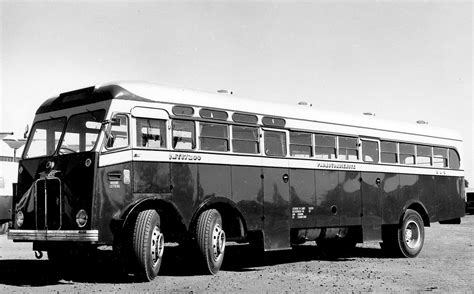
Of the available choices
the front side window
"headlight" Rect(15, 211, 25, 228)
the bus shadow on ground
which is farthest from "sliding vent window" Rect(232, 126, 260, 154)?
"headlight" Rect(15, 211, 25, 228)

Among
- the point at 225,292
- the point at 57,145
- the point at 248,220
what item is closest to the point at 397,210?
the point at 248,220

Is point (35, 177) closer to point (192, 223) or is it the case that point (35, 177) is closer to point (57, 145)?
point (57, 145)

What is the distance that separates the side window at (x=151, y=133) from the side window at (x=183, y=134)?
0.22 metres

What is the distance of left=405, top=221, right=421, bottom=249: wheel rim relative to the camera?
49.5 feet

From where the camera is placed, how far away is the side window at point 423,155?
15.9 m

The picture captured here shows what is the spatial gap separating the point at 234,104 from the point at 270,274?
3221mm

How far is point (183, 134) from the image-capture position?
10.7m

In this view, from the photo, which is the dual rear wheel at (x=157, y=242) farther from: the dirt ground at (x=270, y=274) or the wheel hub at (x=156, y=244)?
the dirt ground at (x=270, y=274)

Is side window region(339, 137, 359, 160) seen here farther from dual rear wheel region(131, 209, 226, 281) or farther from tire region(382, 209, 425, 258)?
dual rear wheel region(131, 209, 226, 281)

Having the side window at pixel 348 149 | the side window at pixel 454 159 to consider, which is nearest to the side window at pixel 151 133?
the side window at pixel 348 149

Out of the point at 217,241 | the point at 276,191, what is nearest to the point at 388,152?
the point at 276,191

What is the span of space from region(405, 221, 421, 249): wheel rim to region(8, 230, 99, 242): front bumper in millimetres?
8616

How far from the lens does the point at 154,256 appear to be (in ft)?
32.1

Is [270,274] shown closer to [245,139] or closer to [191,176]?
[191,176]
